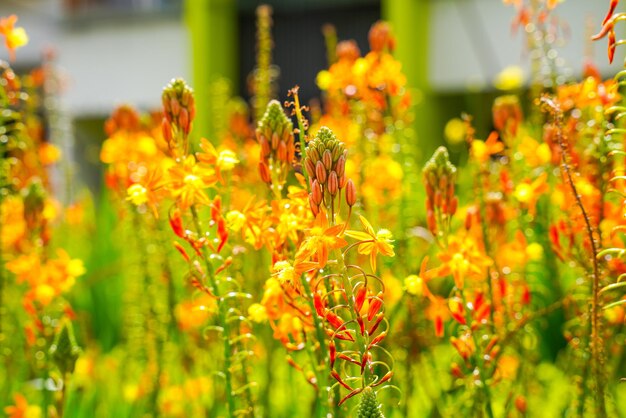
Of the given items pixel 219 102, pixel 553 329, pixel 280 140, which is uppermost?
pixel 219 102

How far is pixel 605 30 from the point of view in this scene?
103cm

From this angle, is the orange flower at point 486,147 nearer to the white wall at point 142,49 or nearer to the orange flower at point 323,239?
the orange flower at point 323,239

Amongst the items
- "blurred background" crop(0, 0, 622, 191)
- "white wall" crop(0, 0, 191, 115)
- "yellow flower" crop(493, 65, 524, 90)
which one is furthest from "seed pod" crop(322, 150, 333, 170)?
"white wall" crop(0, 0, 191, 115)

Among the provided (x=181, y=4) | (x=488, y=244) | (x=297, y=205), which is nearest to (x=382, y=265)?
(x=488, y=244)

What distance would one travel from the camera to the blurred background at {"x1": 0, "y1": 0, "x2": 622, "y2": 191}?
852cm

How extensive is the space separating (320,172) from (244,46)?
10.0 meters

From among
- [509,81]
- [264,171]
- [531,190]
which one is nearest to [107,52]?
[509,81]

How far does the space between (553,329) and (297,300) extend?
1640 millimetres

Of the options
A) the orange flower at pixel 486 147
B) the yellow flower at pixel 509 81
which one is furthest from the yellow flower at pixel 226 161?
the yellow flower at pixel 509 81

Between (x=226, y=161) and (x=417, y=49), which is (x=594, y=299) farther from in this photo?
(x=417, y=49)

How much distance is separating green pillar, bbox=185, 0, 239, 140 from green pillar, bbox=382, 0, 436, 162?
214 cm

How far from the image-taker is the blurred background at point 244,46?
8.52 meters

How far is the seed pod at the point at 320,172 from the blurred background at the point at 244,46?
6.01m

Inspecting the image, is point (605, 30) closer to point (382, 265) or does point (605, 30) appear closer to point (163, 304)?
point (382, 265)
